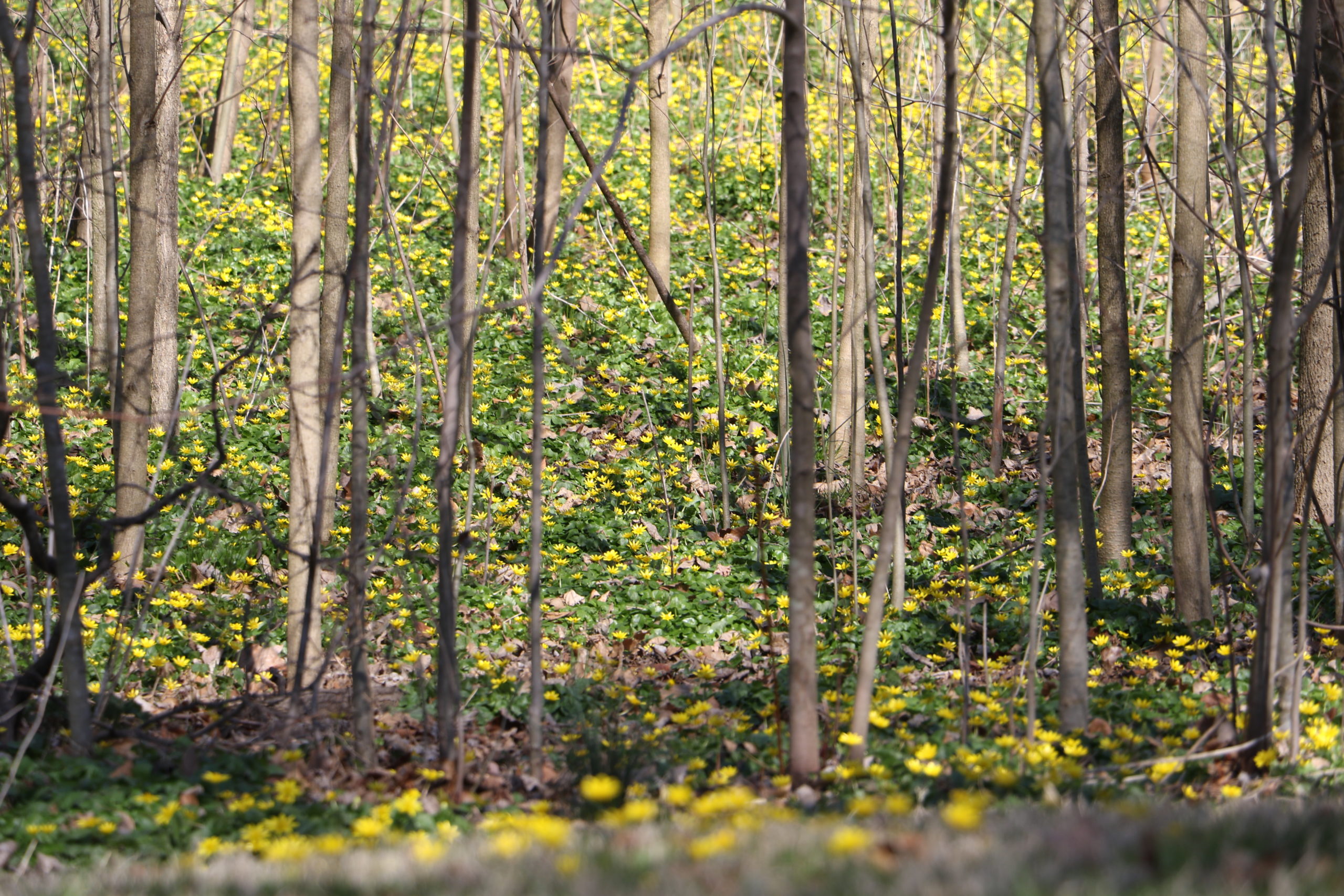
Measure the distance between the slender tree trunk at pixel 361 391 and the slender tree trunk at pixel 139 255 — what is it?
2.35 metres

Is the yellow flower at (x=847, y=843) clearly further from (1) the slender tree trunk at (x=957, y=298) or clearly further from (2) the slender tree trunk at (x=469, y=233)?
(1) the slender tree trunk at (x=957, y=298)

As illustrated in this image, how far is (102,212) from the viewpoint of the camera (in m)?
8.46

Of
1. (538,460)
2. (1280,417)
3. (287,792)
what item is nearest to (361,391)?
(538,460)

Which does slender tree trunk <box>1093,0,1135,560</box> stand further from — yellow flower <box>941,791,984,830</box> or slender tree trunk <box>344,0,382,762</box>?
slender tree trunk <box>344,0,382,762</box>

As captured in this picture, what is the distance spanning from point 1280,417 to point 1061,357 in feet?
2.24

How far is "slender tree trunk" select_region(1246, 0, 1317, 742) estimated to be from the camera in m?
3.24

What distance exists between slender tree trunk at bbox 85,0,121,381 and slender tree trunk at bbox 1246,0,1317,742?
5.09 metres

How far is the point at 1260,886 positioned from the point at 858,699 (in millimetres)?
1510

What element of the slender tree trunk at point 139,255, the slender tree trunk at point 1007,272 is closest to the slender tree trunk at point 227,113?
the slender tree trunk at point 139,255

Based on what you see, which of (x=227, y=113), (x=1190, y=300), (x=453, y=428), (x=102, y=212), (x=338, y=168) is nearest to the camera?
(x=453, y=428)

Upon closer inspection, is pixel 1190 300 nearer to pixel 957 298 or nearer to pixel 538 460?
pixel 538 460

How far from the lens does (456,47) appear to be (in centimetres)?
1661

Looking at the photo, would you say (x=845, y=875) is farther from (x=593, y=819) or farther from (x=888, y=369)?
(x=888, y=369)

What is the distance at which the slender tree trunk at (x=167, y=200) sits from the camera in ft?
21.0
